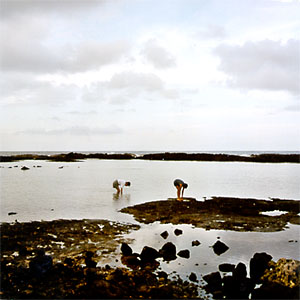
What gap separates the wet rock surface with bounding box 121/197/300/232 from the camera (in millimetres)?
15641

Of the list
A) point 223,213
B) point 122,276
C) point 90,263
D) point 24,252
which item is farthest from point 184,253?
point 223,213

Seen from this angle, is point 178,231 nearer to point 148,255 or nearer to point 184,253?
point 184,253

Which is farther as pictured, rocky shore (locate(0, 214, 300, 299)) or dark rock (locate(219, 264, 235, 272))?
dark rock (locate(219, 264, 235, 272))

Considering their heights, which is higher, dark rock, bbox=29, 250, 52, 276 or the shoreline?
dark rock, bbox=29, 250, 52, 276

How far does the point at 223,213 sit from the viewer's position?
18.1m

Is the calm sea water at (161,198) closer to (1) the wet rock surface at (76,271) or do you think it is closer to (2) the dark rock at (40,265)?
(1) the wet rock surface at (76,271)

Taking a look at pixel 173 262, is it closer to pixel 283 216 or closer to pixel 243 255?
pixel 243 255

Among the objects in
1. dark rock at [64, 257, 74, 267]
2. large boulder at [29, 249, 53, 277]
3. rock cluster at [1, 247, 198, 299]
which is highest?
large boulder at [29, 249, 53, 277]

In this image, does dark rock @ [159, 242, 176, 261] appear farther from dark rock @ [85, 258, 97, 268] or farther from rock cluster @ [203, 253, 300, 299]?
dark rock @ [85, 258, 97, 268]

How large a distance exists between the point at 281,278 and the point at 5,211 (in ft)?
49.1

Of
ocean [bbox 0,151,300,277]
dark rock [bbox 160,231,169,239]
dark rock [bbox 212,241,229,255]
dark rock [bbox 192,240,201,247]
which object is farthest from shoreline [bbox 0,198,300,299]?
dark rock [bbox 192,240,201,247]

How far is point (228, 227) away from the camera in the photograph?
49.6 feet

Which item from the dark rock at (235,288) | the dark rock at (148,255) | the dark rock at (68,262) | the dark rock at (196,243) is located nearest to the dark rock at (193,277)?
the dark rock at (235,288)

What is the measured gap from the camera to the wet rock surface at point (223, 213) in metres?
15.6
